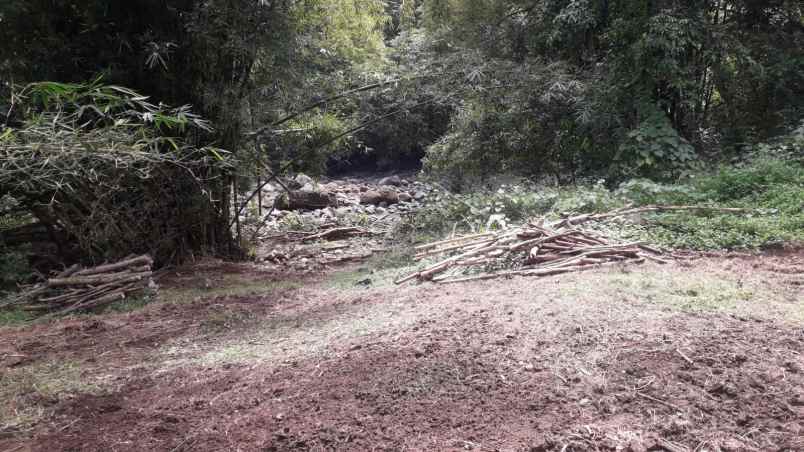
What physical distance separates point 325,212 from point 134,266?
6126 mm

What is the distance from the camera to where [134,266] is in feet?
16.4

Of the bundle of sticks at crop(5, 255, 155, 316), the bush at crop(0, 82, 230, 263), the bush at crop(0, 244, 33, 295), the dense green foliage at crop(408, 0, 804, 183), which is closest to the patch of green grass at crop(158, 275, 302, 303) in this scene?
the bundle of sticks at crop(5, 255, 155, 316)

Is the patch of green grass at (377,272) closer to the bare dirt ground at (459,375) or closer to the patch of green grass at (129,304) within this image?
the bare dirt ground at (459,375)

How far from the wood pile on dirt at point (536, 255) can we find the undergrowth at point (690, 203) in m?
0.50

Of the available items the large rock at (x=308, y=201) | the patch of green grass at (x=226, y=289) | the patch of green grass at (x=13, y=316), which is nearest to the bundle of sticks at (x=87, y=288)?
the patch of green grass at (x=13, y=316)

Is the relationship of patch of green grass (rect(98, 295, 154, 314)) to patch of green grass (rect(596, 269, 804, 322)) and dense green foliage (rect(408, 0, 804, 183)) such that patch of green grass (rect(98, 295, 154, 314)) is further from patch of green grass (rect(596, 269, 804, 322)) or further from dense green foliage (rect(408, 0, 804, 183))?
dense green foliage (rect(408, 0, 804, 183))

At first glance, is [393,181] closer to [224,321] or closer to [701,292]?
[224,321]

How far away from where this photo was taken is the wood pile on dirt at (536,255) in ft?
13.7

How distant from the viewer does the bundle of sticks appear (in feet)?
14.8

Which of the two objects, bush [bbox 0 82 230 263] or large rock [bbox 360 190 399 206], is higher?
bush [bbox 0 82 230 263]

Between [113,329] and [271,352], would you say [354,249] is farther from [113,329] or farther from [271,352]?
[271,352]

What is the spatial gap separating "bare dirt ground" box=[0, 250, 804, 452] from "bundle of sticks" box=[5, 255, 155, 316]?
0.74 metres

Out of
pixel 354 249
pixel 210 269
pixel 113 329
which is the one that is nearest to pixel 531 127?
pixel 354 249

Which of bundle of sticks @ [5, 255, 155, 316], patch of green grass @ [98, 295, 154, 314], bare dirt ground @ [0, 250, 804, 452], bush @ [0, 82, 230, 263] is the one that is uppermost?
bush @ [0, 82, 230, 263]
